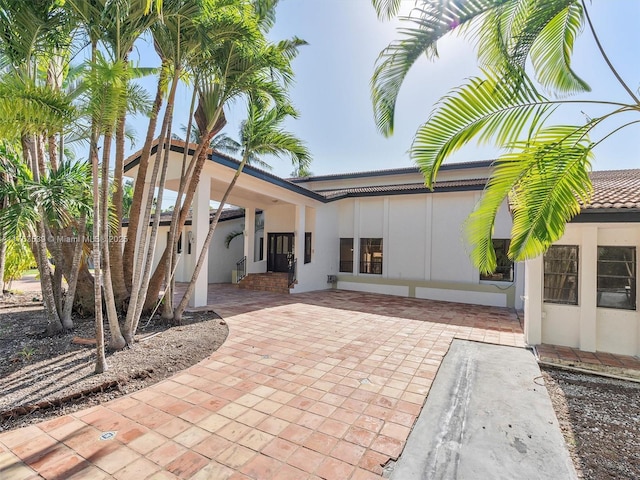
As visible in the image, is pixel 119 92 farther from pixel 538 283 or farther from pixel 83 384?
pixel 538 283

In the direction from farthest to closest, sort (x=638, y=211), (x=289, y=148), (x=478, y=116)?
(x=289, y=148) → (x=638, y=211) → (x=478, y=116)

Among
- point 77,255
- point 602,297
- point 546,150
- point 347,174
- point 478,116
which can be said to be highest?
point 347,174

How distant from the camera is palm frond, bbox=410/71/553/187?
3.36 m

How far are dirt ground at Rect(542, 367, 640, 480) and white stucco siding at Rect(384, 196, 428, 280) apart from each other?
8113 mm

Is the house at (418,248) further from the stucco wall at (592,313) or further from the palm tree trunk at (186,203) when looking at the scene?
the palm tree trunk at (186,203)

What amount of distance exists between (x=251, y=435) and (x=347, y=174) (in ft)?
57.6

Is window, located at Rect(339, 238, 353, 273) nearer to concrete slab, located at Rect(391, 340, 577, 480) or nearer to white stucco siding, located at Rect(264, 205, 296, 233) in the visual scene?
white stucco siding, located at Rect(264, 205, 296, 233)

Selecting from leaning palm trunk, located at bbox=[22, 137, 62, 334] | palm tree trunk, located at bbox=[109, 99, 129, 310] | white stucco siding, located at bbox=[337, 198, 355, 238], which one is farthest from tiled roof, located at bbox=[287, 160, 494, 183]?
leaning palm trunk, located at bbox=[22, 137, 62, 334]

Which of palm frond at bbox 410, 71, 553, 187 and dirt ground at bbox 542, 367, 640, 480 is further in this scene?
palm frond at bbox 410, 71, 553, 187

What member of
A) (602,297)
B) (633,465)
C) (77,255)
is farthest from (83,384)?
(602,297)

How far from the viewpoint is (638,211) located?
527 cm

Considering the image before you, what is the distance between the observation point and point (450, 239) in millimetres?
12836

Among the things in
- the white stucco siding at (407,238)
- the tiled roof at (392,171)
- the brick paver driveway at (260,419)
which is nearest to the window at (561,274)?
the brick paver driveway at (260,419)

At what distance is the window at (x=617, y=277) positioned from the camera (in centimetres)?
591
